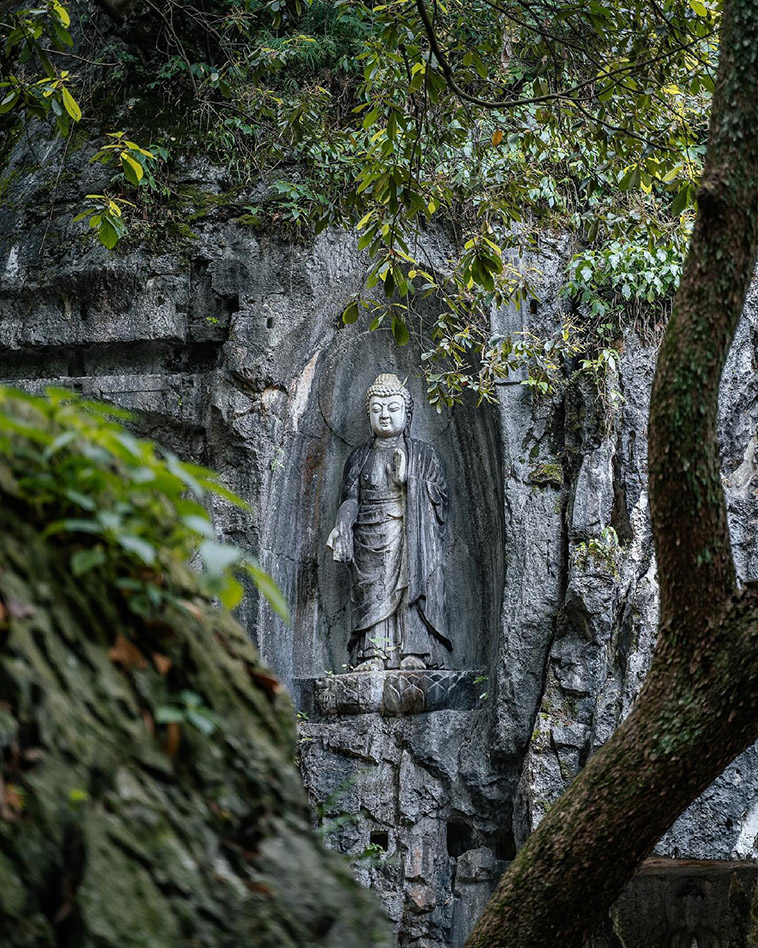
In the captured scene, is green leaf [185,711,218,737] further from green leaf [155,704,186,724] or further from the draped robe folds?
the draped robe folds

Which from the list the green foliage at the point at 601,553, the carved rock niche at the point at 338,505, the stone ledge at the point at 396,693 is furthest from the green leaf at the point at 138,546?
the carved rock niche at the point at 338,505

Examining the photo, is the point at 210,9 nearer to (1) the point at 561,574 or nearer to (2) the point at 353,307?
(2) the point at 353,307

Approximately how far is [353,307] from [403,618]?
2861mm

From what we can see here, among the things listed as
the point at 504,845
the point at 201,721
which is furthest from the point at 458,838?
the point at 201,721

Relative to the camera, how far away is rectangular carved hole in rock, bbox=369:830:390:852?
6.28 metres

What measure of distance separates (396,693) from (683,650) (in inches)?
161

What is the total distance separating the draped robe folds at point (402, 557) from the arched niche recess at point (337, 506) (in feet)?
0.73

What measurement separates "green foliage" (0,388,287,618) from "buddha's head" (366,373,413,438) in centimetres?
572

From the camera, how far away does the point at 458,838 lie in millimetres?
6438

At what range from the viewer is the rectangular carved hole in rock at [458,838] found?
6363mm

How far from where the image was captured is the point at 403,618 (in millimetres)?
7086

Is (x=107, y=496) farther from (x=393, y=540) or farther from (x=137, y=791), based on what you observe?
(x=393, y=540)

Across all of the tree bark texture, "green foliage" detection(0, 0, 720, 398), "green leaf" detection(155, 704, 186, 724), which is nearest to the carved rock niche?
"green foliage" detection(0, 0, 720, 398)

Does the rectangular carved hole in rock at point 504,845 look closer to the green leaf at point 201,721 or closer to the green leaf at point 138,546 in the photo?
the green leaf at point 201,721
